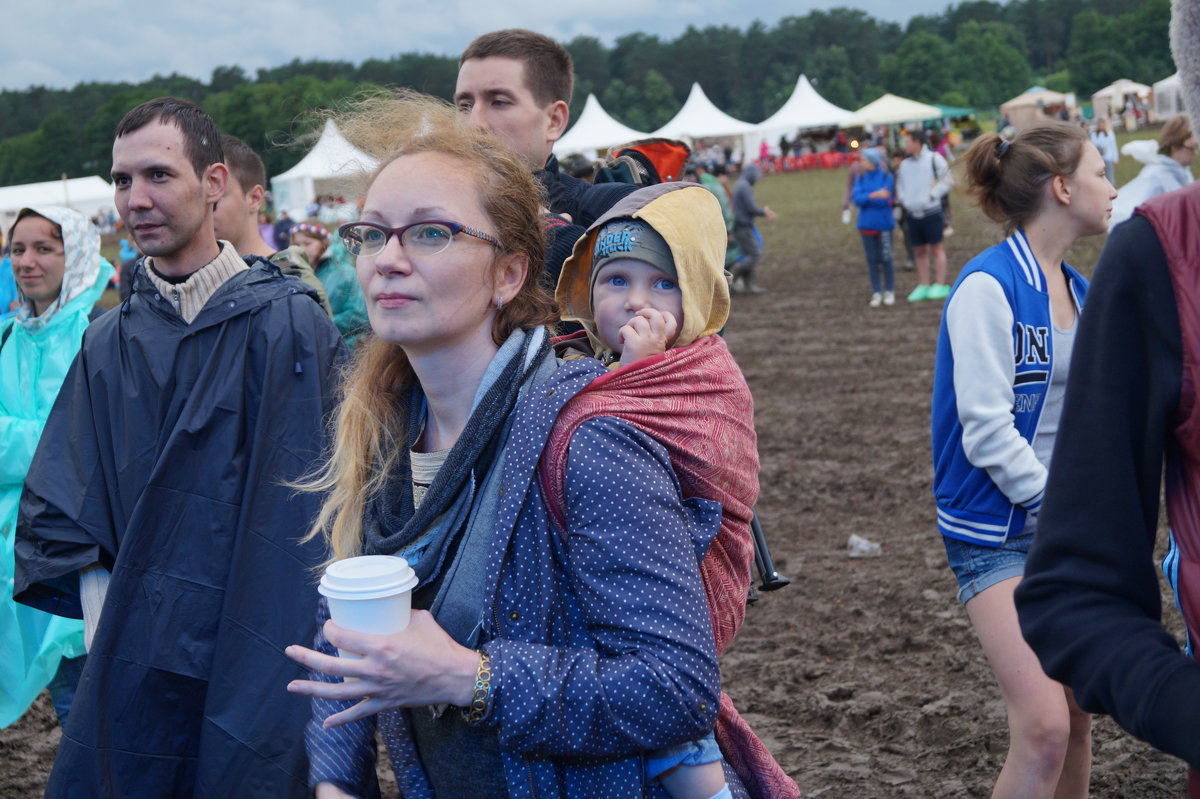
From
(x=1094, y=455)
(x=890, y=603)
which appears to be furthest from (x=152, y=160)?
(x=890, y=603)

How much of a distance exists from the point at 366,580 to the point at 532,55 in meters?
2.48

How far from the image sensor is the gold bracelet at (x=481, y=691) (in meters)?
1.64

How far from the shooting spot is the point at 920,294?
1386 cm

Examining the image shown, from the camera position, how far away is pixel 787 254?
20.5 meters

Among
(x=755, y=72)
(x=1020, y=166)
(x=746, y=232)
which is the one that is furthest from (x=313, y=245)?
(x=755, y=72)

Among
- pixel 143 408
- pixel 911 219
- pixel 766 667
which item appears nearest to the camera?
pixel 143 408

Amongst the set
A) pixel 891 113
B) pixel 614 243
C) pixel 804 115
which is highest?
pixel 804 115

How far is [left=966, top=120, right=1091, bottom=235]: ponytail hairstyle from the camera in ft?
10.5

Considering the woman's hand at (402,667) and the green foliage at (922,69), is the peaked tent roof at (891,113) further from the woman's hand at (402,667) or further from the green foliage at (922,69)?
the green foliage at (922,69)

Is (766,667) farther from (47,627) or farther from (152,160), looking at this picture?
(152,160)

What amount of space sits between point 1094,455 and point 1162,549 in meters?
5.28

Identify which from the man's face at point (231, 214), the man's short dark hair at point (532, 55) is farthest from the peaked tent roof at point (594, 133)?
the man's short dark hair at point (532, 55)

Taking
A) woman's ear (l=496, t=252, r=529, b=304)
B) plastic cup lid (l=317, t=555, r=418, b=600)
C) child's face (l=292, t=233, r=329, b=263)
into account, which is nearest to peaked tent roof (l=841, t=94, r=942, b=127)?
child's face (l=292, t=233, r=329, b=263)

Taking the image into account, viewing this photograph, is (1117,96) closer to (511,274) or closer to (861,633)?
(861,633)
